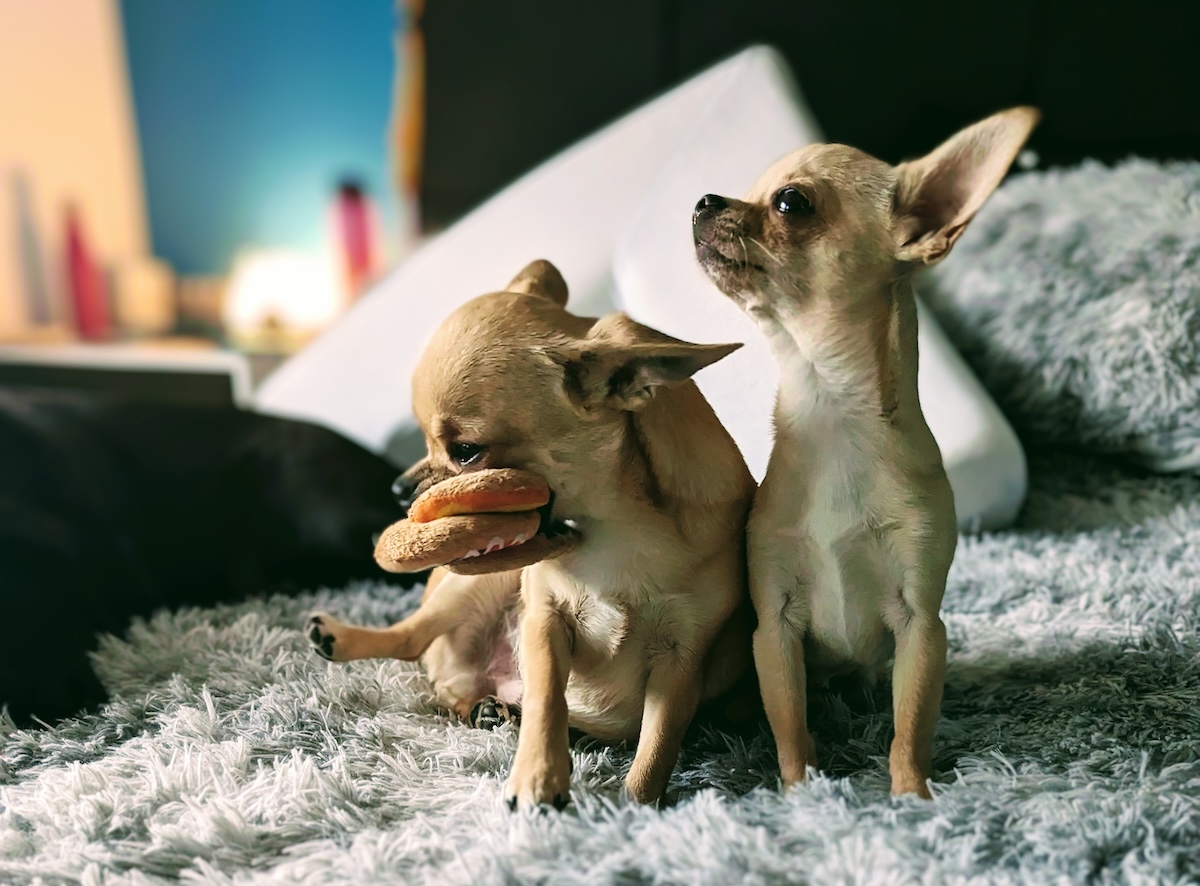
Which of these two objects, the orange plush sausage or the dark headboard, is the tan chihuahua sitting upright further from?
the dark headboard

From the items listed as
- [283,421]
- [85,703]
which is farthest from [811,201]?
[283,421]

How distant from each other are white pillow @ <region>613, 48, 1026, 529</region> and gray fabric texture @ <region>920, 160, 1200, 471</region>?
0.15 m

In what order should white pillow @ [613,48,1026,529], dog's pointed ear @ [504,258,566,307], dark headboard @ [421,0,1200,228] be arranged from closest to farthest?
dog's pointed ear @ [504,258,566,307], white pillow @ [613,48,1026,529], dark headboard @ [421,0,1200,228]

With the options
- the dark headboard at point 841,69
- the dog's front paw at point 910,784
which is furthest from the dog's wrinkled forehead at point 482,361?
the dark headboard at point 841,69

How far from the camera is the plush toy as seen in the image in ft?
2.06

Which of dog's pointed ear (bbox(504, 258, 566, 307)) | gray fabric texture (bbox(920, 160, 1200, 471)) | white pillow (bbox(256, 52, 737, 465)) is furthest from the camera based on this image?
white pillow (bbox(256, 52, 737, 465))

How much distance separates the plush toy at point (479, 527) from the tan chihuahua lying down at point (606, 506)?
0.02m

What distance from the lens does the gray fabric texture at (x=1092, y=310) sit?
1.35 m

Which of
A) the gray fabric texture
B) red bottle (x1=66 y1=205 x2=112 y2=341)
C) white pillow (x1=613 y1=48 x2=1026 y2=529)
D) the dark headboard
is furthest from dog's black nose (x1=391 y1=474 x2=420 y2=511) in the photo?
red bottle (x1=66 y1=205 x2=112 y2=341)

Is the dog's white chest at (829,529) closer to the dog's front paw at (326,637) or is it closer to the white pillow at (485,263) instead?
the dog's front paw at (326,637)

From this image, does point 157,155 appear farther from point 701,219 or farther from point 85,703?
point 701,219

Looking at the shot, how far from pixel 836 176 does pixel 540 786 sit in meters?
0.47

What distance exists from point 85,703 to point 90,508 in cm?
67

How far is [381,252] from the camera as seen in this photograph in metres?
3.09
